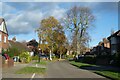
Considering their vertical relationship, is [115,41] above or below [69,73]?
above

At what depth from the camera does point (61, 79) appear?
64.8ft

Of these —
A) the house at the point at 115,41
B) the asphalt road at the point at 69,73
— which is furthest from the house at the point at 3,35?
the asphalt road at the point at 69,73

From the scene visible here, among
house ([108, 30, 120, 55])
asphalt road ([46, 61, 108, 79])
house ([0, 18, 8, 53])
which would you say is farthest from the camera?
house ([108, 30, 120, 55])

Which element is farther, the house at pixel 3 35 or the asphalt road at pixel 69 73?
the house at pixel 3 35

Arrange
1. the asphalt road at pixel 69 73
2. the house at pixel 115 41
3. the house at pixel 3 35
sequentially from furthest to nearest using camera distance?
the house at pixel 115 41
the house at pixel 3 35
the asphalt road at pixel 69 73

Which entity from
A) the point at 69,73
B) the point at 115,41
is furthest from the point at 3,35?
the point at 69,73

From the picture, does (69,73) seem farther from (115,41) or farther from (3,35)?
(115,41)

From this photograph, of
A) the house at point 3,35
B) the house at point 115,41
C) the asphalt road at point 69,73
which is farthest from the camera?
the house at point 115,41

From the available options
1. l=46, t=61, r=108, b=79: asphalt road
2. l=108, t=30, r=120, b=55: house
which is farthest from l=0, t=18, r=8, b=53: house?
l=46, t=61, r=108, b=79: asphalt road

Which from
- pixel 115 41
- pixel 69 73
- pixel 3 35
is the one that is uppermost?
pixel 3 35

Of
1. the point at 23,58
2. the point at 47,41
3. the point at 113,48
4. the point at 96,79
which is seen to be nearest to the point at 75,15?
the point at 47,41

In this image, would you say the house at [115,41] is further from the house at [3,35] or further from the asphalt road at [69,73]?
the asphalt road at [69,73]

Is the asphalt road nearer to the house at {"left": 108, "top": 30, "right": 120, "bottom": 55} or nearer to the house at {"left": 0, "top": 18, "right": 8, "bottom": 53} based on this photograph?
the house at {"left": 0, "top": 18, "right": 8, "bottom": 53}

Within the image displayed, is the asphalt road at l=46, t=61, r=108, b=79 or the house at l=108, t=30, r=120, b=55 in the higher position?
the house at l=108, t=30, r=120, b=55
